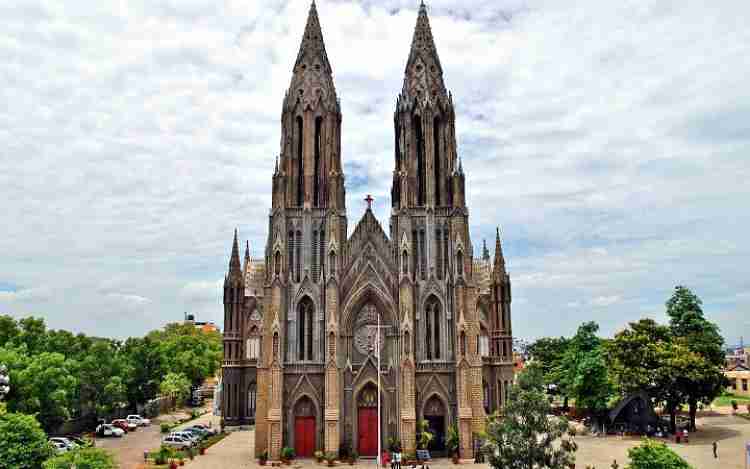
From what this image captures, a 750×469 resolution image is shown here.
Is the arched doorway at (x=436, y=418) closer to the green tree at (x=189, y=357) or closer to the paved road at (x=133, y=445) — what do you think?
the paved road at (x=133, y=445)

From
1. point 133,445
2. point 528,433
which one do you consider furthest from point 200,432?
point 528,433

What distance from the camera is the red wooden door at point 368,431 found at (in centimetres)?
4428

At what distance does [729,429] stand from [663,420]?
5.92 m

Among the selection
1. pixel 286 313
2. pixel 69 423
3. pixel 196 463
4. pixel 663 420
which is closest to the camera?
pixel 196 463

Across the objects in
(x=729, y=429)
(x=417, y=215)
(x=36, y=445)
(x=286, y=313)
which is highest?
(x=417, y=215)

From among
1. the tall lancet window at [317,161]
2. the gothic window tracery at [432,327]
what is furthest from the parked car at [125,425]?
the gothic window tracery at [432,327]

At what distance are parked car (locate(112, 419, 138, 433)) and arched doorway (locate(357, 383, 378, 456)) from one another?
2883 centimetres

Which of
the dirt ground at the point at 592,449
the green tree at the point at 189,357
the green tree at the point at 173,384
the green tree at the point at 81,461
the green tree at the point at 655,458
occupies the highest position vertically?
the green tree at the point at 189,357

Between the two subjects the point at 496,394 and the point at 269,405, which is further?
the point at 496,394

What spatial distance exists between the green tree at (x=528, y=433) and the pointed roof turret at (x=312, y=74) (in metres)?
29.6

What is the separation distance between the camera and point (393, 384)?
44.6 meters

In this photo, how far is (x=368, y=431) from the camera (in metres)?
44.4

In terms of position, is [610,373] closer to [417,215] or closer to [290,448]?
[417,215]

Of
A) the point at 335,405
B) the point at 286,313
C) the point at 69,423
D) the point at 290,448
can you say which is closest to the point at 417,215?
the point at 286,313
